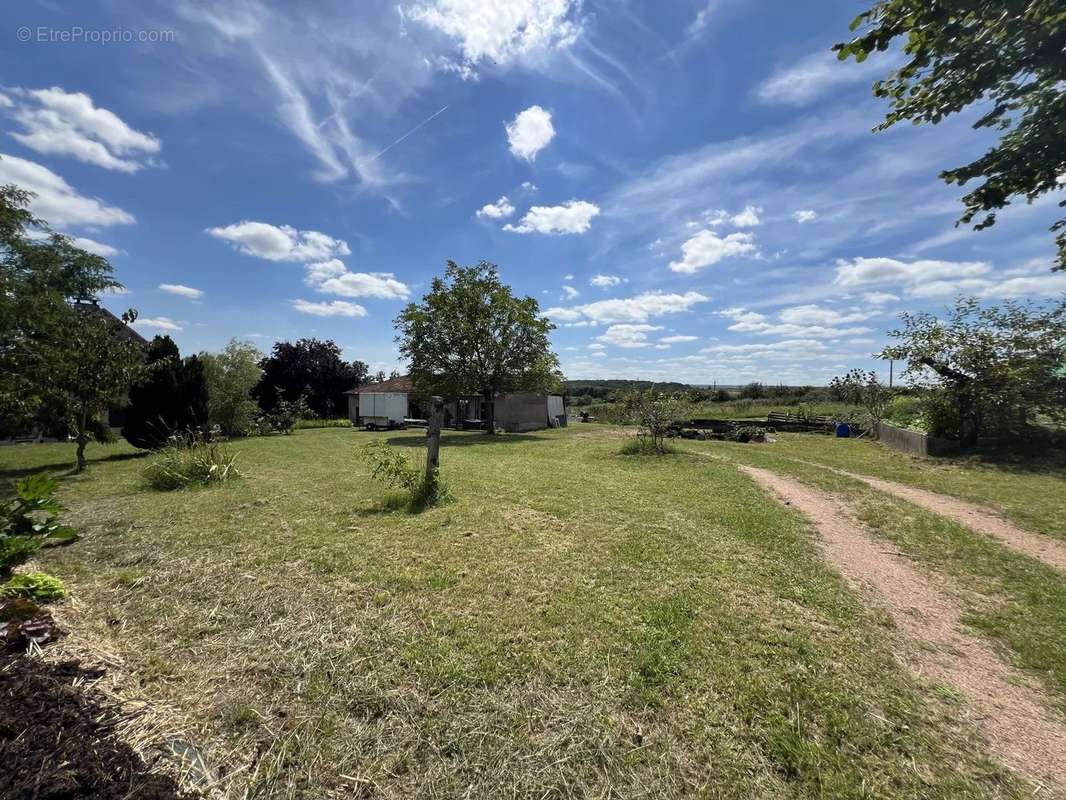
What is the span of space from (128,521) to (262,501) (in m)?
1.54

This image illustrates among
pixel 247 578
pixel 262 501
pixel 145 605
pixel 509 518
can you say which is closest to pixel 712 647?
pixel 509 518

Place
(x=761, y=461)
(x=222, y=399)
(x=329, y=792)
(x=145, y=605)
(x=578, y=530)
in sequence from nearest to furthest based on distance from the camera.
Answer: (x=329, y=792) < (x=145, y=605) < (x=578, y=530) < (x=761, y=461) < (x=222, y=399)

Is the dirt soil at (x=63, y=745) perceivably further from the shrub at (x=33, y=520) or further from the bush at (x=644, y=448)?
the bush at (x=644, y=448)

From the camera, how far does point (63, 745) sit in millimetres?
1974

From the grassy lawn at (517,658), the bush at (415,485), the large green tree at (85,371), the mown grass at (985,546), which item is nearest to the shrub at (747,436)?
the mown grass at (985,546)

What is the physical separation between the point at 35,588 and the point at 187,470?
17.1 feet

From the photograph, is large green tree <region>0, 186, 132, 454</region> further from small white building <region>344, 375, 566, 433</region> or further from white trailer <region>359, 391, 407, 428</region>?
white trailer <region>359, 391, 407, 428</region>

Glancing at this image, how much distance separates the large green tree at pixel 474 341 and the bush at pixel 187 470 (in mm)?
12785

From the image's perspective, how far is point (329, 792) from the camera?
1.92 m

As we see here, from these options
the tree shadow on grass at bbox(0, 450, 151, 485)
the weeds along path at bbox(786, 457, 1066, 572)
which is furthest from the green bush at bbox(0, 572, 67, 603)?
the weeds along path at bbox(786, 457, 1066, 572)

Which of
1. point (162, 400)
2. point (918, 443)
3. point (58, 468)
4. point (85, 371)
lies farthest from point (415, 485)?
point (918, 443)

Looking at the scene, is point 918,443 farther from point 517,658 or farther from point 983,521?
point 517,658

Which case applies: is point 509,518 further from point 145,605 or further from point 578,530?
point 145,605

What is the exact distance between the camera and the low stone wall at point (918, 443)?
11.9 metres
